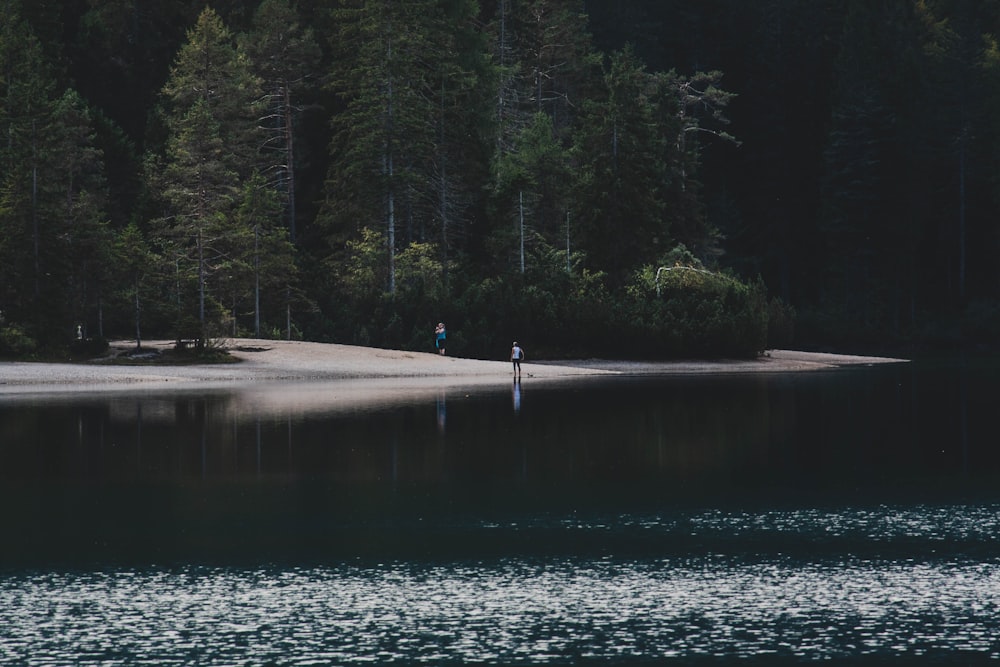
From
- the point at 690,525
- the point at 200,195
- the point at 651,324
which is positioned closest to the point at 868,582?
the point at 690,525

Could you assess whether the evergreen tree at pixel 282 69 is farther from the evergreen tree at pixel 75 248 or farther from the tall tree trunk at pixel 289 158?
the evergreen tree at pixel 75 248

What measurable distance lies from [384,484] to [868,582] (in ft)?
30.0

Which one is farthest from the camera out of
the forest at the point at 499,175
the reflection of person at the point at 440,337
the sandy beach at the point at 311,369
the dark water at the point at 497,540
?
the forest at the point at 499,175

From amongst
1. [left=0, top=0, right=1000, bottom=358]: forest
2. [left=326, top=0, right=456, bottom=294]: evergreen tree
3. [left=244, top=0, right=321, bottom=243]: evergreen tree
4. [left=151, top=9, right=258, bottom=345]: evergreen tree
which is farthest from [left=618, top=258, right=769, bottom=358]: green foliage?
[left=244, top=0, right=321, bottom=243]: evergreen tree

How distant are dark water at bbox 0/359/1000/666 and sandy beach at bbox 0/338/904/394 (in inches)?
534

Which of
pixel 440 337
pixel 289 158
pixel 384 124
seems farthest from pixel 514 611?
pixel 289 158

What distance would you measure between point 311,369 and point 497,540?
34915mm

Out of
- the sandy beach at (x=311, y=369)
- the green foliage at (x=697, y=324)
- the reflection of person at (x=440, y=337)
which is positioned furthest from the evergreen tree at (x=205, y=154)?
the green foliage at (x=697, y=324)

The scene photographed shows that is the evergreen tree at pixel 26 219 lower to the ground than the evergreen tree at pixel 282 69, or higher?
lower

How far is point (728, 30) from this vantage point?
10519cm

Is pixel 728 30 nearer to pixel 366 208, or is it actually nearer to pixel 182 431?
pixel 366 208

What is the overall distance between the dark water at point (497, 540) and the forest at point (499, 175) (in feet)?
86.5

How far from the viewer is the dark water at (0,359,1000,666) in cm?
1207

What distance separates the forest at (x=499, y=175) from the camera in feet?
194
